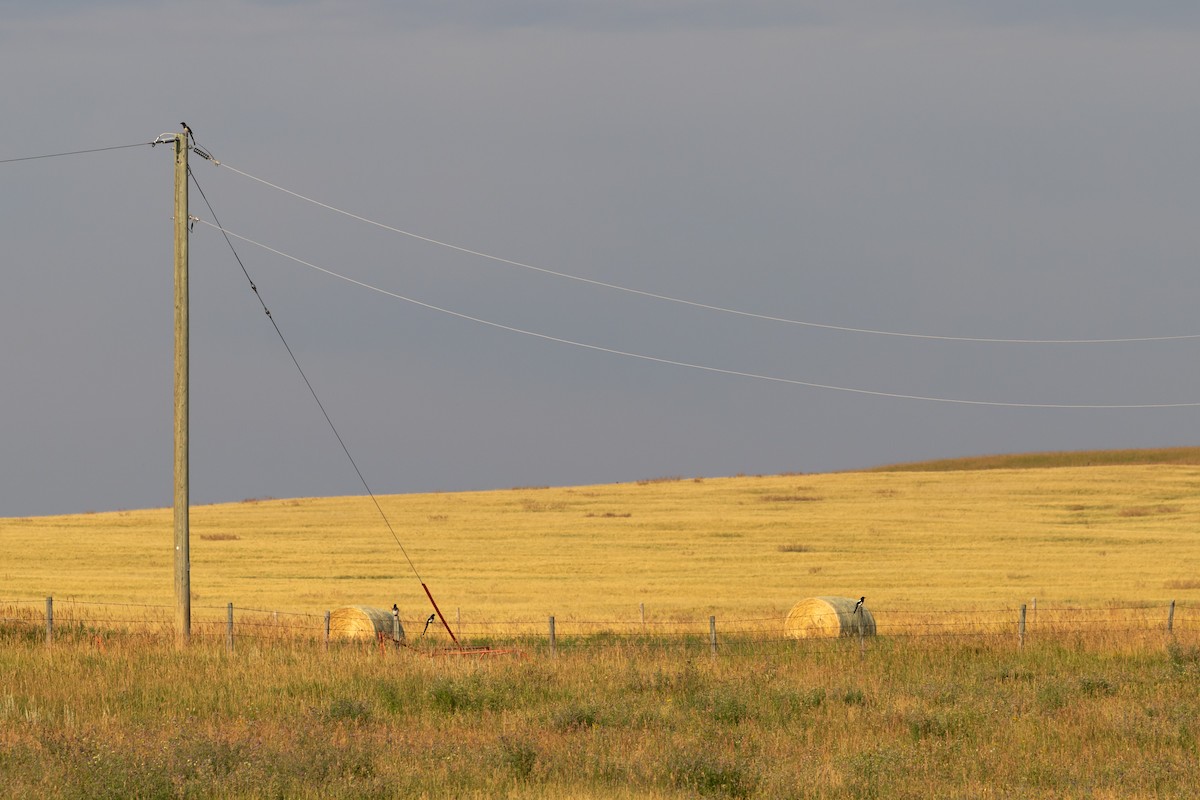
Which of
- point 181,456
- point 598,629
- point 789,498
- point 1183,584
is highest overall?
point 789,498

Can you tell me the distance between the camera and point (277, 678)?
17359 mm

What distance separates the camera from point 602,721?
14.8 meters

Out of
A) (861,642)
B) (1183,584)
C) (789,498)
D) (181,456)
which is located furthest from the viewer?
(789,498)

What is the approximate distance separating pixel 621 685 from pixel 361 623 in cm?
1123

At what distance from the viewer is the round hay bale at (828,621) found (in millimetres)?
26438

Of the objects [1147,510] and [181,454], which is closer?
[181,454]

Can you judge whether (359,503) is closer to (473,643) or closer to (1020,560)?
(1020,560)

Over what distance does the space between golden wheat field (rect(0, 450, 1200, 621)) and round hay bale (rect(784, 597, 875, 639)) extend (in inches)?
91.8

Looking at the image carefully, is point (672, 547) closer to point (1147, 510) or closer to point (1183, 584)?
point (1183, 584)

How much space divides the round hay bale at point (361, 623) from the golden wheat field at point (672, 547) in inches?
140

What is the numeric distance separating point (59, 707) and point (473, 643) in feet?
36.4

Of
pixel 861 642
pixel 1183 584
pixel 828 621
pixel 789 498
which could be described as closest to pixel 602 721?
pixel 861 642

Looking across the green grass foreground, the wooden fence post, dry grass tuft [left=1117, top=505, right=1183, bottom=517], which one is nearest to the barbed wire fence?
the wooden fence post

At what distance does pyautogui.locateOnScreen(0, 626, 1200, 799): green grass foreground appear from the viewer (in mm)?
11398
